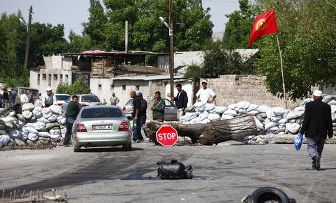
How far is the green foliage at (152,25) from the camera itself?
101 metres

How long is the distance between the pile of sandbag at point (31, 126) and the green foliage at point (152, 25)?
68.3 meters

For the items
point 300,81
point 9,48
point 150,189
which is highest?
point 9,48

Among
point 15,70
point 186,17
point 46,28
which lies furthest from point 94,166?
→ point 46,28

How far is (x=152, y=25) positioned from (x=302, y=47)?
56986 mm

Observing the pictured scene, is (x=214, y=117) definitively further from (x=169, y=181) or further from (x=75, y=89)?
(x=75, y=89)

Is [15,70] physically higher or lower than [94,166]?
higher

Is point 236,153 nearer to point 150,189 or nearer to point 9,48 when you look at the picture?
point 150,189

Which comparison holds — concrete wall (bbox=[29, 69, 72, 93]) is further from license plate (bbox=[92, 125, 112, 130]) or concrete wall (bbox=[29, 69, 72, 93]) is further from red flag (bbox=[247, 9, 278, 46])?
license plate (bbox=[92, 125, 112, 130])

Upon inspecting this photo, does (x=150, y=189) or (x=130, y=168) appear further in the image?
(x=130, y=168)

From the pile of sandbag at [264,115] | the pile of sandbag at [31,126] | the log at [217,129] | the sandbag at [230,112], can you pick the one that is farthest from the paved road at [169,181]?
the sandbag at [230,112]

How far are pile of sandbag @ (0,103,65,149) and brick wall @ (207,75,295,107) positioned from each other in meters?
28.4

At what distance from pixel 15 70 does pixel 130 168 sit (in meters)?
76.9

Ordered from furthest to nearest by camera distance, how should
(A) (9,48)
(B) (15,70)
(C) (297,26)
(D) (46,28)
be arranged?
(A) (9,48), (D) (46,28), (B) (15,70), (C) (297,26)

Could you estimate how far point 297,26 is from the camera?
150 feet
